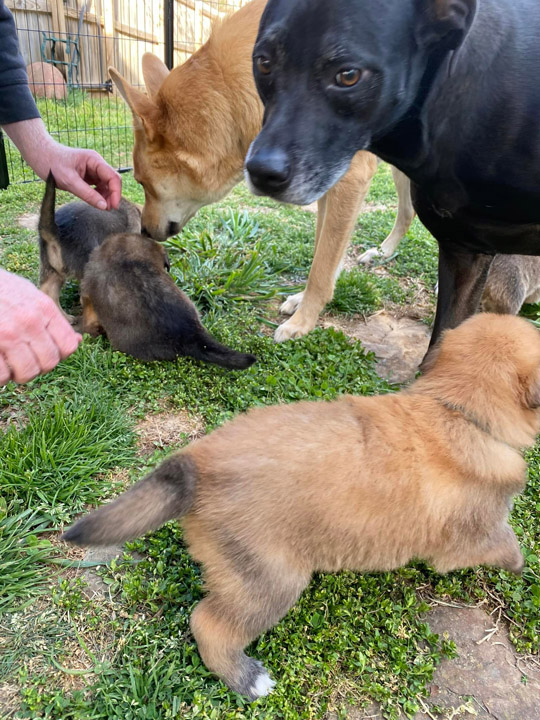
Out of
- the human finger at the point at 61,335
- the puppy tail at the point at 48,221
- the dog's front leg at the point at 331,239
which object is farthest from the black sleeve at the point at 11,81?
the human finger at the point at 61,335

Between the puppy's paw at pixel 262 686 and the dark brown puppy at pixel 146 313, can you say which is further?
the dark brown puppy at pixel 146 313

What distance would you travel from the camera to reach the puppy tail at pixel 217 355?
3.10 m

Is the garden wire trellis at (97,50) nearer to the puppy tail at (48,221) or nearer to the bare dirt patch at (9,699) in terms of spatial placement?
the puppy tail at (48,221)

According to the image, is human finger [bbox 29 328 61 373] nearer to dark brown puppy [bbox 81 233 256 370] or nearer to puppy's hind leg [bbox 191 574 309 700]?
puppy's hind leg [bbox 191 574 309 700]

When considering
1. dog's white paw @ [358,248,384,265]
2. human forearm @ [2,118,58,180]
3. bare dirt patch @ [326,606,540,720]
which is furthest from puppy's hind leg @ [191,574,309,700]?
dog's white paw @ [358,248,384,265]

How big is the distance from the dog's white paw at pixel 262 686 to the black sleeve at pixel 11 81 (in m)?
3.19

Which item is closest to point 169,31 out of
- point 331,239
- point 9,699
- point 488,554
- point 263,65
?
point 331,239

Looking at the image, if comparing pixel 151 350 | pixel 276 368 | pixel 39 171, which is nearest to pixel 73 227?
pixel 39 171

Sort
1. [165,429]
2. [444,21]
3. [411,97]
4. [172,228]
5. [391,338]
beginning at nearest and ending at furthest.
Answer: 1. [444,21]
2. [411,97]
3. [165,429]
4. [391,338]
5. [172,228]

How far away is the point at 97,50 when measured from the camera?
1080 centimetres

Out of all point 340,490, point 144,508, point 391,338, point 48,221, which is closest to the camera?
point 144,508

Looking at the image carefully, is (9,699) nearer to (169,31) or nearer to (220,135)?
(220,135)

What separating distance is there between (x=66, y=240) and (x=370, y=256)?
268 cm

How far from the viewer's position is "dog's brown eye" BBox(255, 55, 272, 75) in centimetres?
231
